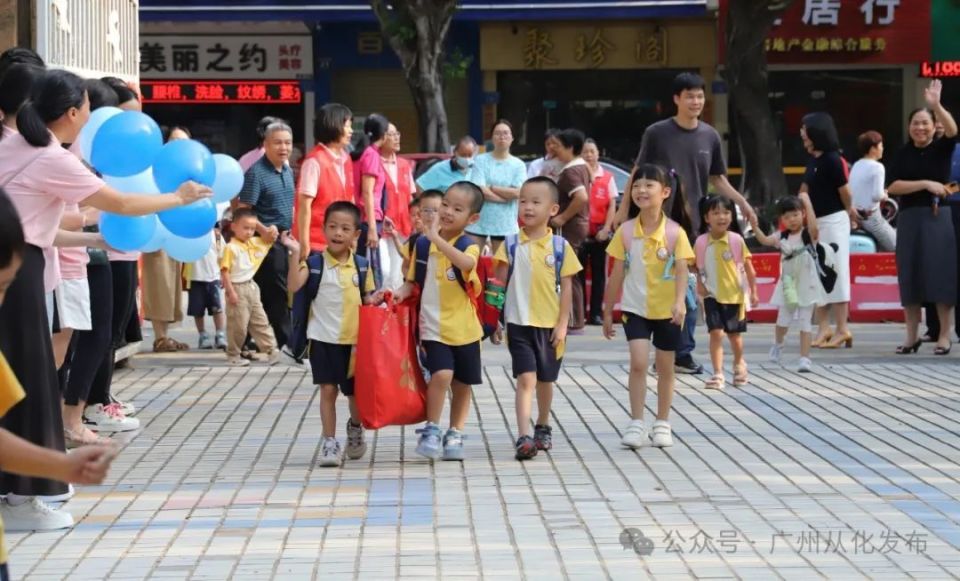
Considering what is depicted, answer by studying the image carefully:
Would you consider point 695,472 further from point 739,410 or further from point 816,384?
point 816,384

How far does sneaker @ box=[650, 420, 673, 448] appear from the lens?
8.91 meters

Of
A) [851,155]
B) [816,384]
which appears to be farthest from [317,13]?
[816,384]

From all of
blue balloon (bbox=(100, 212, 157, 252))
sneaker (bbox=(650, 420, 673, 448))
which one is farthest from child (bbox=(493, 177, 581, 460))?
blue balloon (bbox=(100, 212, 157, 252))

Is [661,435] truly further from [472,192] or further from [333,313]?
[333,313]

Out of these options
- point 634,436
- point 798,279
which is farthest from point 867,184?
point 634,436

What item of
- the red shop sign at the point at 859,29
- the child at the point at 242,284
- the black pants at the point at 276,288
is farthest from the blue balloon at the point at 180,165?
the red shop sign at the point at 859,29

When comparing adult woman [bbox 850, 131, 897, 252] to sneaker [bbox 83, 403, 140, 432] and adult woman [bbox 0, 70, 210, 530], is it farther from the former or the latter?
adult woman [bbox 0, 70, 210, 530]

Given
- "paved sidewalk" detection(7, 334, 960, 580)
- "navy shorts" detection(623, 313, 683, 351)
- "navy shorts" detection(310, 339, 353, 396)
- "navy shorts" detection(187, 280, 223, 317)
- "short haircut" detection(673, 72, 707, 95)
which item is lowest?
"paved sidewalk" detection(7, 334, 960, 580)

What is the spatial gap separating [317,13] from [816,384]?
2092 centimetres

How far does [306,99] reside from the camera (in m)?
32.5

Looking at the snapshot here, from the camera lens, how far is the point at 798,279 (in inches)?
492

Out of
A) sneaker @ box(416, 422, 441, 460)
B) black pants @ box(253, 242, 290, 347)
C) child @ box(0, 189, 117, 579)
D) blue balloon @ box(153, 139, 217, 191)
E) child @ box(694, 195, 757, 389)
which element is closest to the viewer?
child @ box(0, 189, 117, 579)

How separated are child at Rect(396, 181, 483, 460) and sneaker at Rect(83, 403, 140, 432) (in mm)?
1921

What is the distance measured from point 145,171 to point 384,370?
1405 millimetres
